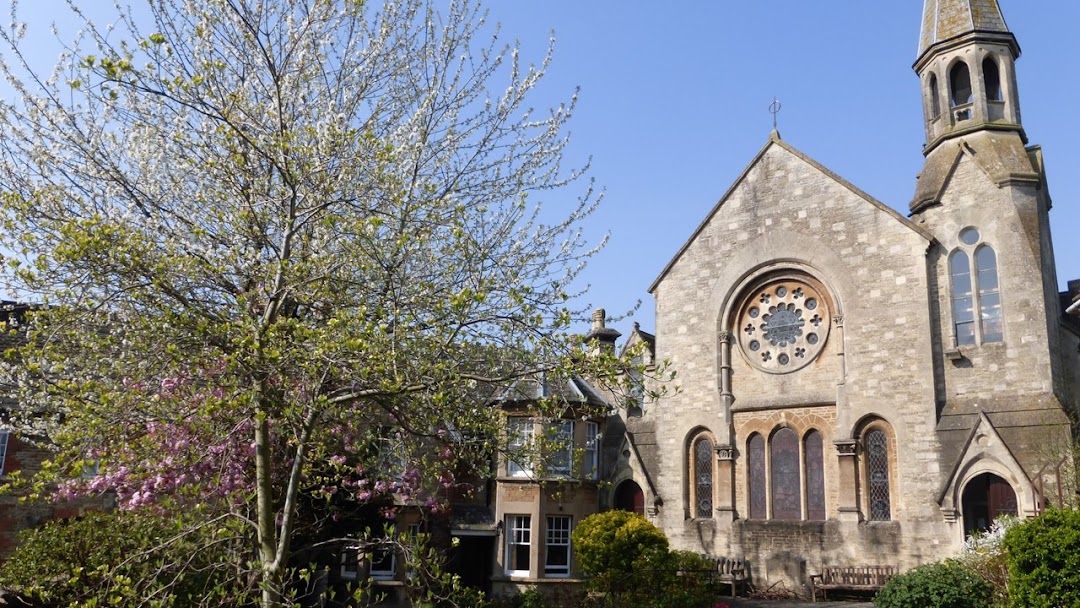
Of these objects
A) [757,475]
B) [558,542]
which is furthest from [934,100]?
[558,542]

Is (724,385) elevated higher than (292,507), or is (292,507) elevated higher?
A: (724,385)

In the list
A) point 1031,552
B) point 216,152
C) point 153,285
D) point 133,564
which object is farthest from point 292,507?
point 1031,552

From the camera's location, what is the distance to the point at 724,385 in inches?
1014

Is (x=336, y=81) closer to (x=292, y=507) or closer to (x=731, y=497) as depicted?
(x=292, y=507)

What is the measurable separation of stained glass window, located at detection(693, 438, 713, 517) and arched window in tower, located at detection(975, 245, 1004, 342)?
8.29 metres

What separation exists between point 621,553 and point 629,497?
6119 millimetres

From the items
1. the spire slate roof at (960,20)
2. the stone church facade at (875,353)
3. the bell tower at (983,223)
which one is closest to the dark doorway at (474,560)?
the stone church facade at (875,353)

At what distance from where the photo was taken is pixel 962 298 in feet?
73.9

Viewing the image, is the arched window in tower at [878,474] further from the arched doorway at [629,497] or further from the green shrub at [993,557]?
the arched doorway at [629,497]

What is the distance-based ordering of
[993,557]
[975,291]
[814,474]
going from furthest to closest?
[814,474] < [975,291] < [993,557]

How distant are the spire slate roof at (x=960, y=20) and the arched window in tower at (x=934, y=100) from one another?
3.20ft

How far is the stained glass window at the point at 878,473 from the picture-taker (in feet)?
74.2

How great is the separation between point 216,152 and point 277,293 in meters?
1.92

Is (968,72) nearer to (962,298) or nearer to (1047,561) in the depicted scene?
(962,298)
